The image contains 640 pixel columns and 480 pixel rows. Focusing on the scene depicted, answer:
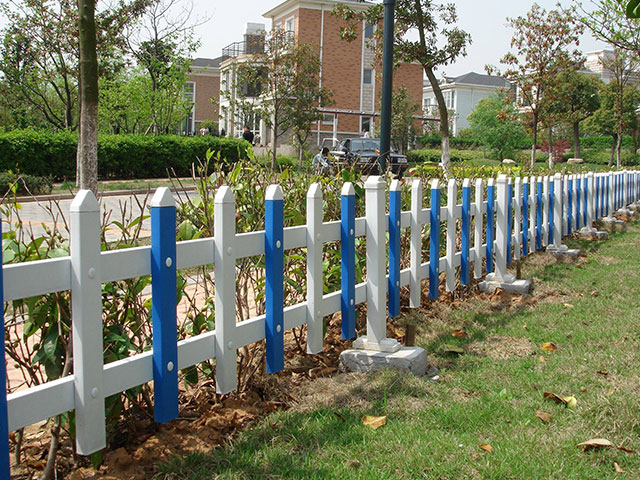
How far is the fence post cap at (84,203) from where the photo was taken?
256 cm

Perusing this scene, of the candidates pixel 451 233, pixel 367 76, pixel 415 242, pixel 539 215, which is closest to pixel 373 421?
pixel 415 242

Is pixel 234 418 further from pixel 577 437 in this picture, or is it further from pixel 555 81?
pixel 555 81

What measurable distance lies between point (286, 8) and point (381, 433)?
4821 cm

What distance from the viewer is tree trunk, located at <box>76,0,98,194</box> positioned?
25.0ft

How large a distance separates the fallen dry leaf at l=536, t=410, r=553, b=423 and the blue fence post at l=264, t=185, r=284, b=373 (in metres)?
1.36

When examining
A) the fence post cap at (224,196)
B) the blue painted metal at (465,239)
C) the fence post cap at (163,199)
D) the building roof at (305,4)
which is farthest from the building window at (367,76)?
the fence post cap at (163,199)

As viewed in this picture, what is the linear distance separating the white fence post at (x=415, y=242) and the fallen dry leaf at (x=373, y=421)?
2.16 m

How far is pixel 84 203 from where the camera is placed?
2578mm

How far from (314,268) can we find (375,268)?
0.65 metres

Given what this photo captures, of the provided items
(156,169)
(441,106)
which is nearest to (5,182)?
(156,169)

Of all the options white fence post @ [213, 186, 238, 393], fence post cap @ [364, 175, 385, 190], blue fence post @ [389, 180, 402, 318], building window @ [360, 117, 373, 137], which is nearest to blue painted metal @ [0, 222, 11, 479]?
white fence post @ [213, 186, 238, 393]

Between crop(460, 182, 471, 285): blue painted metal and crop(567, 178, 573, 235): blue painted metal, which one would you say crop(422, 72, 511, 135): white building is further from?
crop(460, 182, 471, 285): blue painted metal

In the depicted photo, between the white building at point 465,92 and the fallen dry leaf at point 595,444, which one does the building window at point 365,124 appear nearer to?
the white building at point 465,92

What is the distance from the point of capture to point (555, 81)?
23.1 m
